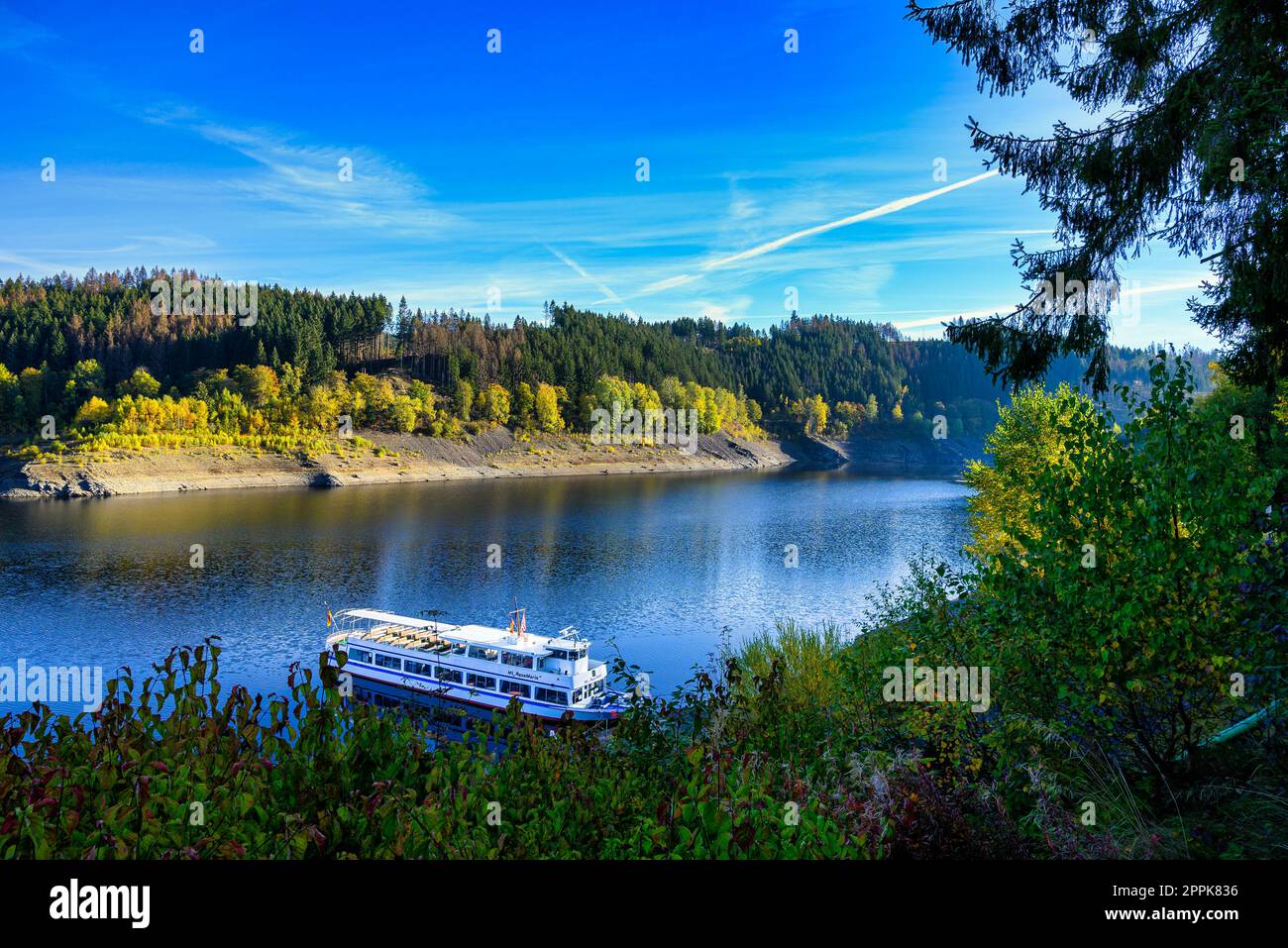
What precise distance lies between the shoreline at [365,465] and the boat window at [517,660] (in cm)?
10474

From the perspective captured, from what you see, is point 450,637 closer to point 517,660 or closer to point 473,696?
point 517,660

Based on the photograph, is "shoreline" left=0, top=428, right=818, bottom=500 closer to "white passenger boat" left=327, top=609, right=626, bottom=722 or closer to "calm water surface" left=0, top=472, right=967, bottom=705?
"calm water surface" left=0, top=472, right=967, bottom=705

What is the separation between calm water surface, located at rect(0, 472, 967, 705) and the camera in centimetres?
3794

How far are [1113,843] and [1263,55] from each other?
948cm

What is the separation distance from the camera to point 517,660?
2961 cm

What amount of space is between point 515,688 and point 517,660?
111cm

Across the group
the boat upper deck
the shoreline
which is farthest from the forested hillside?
the boat upper deck

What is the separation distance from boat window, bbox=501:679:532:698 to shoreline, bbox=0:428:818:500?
10529cm

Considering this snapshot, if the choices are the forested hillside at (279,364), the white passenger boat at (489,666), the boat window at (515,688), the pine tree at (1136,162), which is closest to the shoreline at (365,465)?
the forested hillside at (279,364)

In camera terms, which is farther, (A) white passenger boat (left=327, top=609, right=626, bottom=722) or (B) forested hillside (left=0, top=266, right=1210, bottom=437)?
(B) forested hillside (left=0, top=266, right=1210, bottom=437)

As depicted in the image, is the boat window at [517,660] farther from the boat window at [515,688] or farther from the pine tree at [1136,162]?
the pine tree at [1136,162]

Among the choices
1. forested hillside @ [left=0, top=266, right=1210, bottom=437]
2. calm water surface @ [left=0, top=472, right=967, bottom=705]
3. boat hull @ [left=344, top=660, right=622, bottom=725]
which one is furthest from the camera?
forested hillside @ [left=0, top=266, right=1210, bottom=437]

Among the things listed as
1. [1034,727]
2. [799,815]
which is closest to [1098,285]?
[1034,727]

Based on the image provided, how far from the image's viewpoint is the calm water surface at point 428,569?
3794cm
